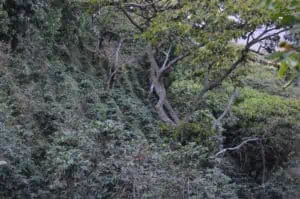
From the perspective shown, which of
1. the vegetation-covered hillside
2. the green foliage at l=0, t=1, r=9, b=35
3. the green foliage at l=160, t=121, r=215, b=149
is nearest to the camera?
the vegetation-covered hillside

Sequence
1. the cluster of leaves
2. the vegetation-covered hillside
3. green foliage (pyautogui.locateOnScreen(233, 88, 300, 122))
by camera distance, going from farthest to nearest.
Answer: green foliage (pyautogui.locateOnScreen(233, 88, 300, 122)) → the vegetation-covered hillside → the cluster of leaves

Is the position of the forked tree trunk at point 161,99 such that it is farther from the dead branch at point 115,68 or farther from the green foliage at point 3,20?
the green foliage at point 3,20

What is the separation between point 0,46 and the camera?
7.01 m

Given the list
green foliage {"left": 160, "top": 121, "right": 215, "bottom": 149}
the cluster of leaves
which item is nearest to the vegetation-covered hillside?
green foliage {"left": 160, "top": 121, "right": 215, "bottom": 149}

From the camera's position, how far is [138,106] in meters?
9.30

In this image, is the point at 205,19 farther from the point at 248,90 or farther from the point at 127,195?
the point at 248,90

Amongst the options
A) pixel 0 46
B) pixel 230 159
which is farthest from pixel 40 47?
pixel 230 159

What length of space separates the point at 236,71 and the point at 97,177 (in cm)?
489

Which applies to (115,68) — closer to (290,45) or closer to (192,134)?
(192,134)

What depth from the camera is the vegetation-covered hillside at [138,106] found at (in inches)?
198

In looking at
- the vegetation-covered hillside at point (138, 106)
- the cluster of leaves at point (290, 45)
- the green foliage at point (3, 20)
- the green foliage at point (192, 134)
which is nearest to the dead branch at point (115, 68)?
the vegetation-covered hillside at point (138, 106)

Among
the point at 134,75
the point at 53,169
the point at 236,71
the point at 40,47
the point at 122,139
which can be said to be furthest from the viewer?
the point at 134,75

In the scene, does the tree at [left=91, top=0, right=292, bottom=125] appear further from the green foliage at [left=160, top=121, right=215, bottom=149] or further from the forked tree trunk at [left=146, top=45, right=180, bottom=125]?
the forked tree trunk at [left=146, top=45, right=180, bottom=125]

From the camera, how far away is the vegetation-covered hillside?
5027mm
